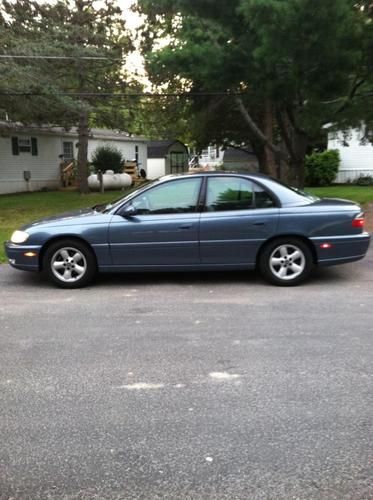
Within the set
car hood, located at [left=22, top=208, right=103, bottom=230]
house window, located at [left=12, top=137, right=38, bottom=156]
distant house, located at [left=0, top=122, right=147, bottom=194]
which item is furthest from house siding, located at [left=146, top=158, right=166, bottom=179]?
car hood, located at [left=22, top=208, right=103, bottom=230]

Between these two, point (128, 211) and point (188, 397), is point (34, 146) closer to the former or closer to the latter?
point (128, 211)

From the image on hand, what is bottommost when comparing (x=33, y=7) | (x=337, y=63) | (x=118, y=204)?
(x=118, y=204)

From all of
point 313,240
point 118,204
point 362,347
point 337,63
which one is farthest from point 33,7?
point 362,347

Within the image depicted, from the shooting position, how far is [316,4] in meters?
8.92

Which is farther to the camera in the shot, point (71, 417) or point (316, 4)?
point (316, 4)

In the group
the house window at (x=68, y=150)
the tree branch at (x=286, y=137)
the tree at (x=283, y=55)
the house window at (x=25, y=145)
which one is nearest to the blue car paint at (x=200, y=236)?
the tree at (x=283, y=55)

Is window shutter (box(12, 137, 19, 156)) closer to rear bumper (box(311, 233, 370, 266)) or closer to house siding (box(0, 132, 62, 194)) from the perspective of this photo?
house siding (box(0, 132, 62, 194))

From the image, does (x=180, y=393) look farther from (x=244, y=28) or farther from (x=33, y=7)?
(x=33, y=7)

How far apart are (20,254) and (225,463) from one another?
4860 millimetres

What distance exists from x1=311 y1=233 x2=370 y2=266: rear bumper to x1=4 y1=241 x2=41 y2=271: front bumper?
3.61 metres

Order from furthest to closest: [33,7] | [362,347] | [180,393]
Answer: [33,7], [362,347], [180,393]

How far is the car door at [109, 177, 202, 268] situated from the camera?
698cm

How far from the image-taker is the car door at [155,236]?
698 centimetres

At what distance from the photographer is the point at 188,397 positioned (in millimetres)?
3838
